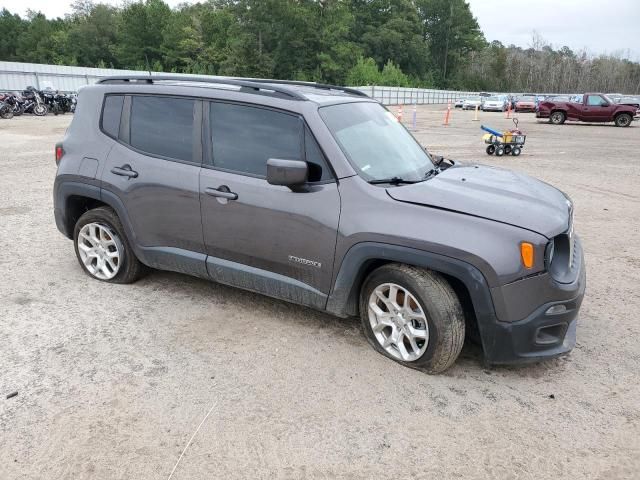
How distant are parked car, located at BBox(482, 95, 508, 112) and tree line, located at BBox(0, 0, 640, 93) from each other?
2733 cm

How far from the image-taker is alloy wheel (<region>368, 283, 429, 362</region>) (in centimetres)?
332

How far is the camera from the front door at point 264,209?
3.55m

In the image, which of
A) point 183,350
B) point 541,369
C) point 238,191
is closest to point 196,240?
point 238,191

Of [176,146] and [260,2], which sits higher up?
[260,2]

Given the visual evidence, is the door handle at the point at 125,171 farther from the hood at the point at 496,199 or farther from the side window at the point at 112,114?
the hood at the point at 496,199

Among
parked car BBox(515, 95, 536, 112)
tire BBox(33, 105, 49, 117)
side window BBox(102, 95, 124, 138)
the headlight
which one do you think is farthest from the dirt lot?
parked car BBox(515, 95, 536, 112)

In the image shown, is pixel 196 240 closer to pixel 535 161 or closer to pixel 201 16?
pixel 535 161

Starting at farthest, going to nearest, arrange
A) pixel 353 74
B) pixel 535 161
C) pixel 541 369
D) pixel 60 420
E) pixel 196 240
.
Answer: pixel 353 74, pixel 535 161, pixel 196 240, pixel 541 369, pixel 60 420

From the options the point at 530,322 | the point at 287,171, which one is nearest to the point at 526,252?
the point at 530,322

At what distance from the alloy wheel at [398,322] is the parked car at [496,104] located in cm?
4239

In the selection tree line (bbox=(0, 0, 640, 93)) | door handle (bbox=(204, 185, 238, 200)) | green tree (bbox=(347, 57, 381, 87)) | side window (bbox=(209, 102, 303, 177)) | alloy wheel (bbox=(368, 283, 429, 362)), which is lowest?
alloy wheel (bbox=(368, 283, 429, 362))

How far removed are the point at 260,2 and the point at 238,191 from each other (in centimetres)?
7195

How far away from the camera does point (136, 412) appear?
297 centimetres

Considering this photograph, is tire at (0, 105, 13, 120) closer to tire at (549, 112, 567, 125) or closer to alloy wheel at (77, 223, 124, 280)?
alloy wheel at (77, 223, 124, 280)
